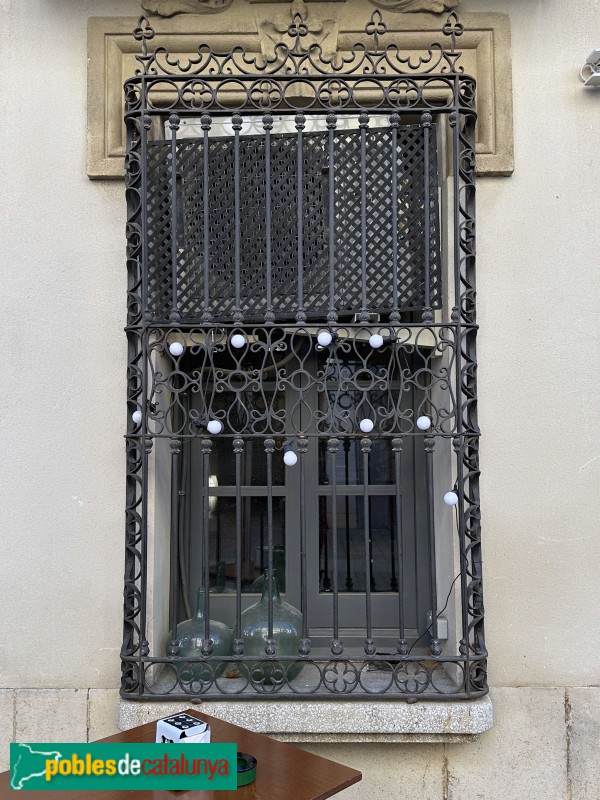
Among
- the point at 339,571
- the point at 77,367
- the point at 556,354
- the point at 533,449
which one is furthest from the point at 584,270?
the point at 77,367

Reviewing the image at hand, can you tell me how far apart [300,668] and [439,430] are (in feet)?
4.20

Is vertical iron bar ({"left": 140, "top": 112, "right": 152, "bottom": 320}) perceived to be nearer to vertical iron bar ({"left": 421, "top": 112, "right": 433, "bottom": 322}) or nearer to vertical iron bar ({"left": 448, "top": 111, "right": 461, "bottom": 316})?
vertical iron bar ({"left": 421, "top": 112, "right": 433, "bottom": 322})

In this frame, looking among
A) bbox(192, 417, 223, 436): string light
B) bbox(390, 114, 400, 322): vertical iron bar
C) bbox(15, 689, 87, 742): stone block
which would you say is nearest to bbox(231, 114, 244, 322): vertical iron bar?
bbox(192, 417, 223, 436): string light

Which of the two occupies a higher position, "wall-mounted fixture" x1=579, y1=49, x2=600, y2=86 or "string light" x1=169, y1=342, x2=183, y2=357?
"wall-mounted fixture" x1=579, y1=49, x2=600, y2=86

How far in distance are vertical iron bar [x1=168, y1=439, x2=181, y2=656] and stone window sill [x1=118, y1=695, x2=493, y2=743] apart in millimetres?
298

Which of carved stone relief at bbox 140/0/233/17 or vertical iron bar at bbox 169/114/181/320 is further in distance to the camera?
carved stone relief at bbox 140/0/233/17

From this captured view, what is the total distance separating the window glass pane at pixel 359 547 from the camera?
158 inches

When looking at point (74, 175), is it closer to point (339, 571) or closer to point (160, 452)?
A: point (160, 452)

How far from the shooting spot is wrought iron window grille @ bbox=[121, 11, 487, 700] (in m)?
3.55

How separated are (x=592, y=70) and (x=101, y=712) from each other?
3748mm

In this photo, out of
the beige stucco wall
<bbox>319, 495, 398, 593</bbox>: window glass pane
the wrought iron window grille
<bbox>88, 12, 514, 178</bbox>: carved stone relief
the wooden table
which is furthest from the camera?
<bbox>319, 495, 398, 593</bbox>: window glass pane

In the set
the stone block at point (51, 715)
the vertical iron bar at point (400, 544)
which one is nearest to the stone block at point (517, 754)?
the vertical iron bar at point (400, 544)

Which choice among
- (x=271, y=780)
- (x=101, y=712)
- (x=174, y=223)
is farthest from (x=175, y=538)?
(x=271, y=780)

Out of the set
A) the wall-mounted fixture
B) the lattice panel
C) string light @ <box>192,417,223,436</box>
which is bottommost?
string light @ <box>192,417,223,436</box>
